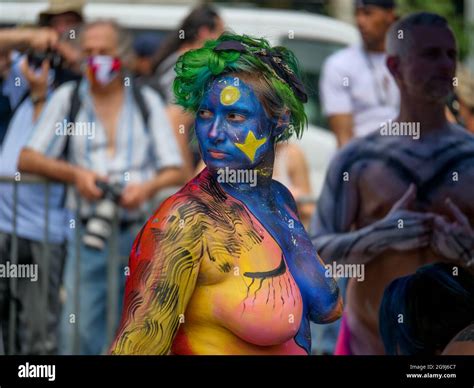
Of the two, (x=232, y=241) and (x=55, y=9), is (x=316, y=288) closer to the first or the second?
(x=232, y=241)

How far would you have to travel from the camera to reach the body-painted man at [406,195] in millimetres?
4305

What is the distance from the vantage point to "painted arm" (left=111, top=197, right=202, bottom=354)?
8.80ft

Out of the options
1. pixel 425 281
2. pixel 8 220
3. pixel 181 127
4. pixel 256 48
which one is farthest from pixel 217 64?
pixel 8 220

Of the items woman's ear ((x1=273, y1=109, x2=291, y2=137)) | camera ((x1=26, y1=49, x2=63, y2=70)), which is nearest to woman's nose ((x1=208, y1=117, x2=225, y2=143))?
woman's ear ((x1=273, y1=109, x2=291, y2=137))

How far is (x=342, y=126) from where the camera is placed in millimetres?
5387

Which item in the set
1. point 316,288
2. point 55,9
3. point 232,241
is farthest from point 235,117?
point 55,9

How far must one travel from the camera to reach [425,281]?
13.9ft

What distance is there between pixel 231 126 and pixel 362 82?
8.31 feet

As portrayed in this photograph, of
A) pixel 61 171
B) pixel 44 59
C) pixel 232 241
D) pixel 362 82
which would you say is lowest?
pixel 232 241

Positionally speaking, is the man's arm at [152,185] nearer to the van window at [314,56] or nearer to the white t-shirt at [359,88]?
the white t-shirt at [359,88]

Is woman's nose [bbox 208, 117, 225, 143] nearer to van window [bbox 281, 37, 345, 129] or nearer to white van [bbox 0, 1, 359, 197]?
white van [bbox 0, 1, 359, 197]

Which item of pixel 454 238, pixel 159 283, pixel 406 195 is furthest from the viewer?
pixel 406 195

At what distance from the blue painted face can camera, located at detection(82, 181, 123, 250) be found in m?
2.32
